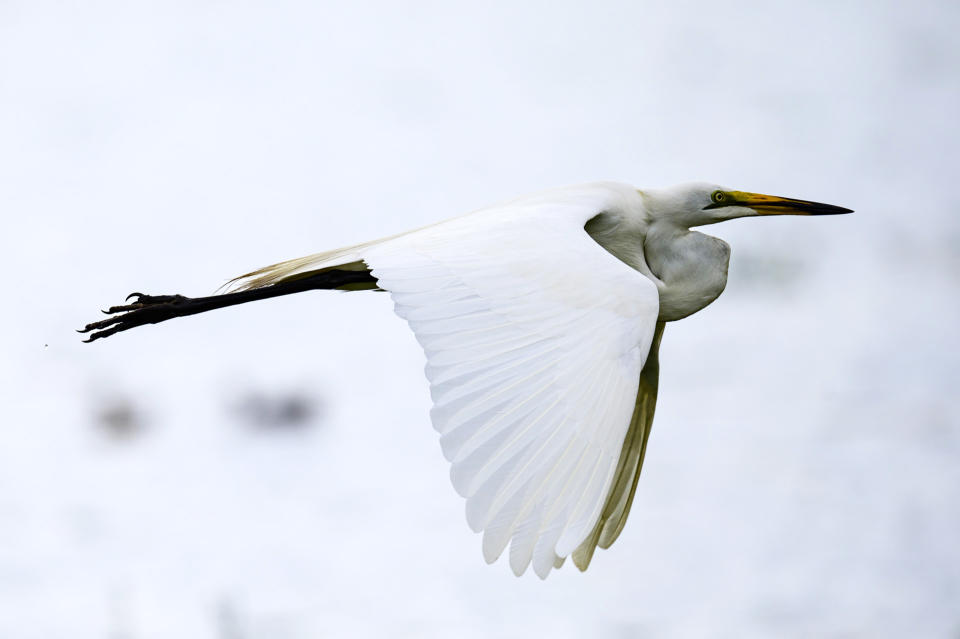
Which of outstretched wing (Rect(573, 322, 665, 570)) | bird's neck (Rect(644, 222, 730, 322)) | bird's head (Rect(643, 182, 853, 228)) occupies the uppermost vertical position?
bird's head (Rect(643, 182, 853, 228))

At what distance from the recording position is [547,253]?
11.2 ft

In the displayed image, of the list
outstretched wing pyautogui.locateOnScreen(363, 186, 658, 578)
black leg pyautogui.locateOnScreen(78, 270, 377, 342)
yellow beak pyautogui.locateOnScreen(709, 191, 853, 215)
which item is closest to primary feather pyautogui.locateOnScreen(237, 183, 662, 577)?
outstretched wing pyautogui.locateOnScreen(363, 186, 658, 578)

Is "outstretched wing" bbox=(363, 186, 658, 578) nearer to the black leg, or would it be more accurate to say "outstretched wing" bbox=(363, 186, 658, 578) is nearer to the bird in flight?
the bird in flight

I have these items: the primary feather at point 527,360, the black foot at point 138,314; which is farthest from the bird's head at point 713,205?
the black foot at point 138,314

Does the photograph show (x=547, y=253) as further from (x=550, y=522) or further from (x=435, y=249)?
(x=550, y=522)

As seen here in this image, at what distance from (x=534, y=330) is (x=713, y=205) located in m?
1.74

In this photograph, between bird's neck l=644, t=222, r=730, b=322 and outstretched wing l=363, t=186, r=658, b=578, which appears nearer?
outstretched wing l=363, t=186, r=658, b=578

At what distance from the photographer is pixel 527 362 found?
9.83ft

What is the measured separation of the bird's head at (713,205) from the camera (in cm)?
457

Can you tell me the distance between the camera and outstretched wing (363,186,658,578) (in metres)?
2.70

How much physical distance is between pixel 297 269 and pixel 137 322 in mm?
593

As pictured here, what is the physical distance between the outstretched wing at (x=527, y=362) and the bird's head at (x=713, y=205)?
91 centimetres

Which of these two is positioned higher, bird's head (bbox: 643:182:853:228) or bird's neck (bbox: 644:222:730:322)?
bird's head (bbox: 643:182:853:228)

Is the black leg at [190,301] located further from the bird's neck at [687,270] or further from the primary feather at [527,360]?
the bird's neck at [687,270]
